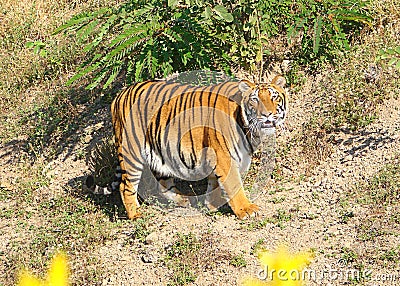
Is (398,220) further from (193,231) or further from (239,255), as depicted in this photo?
(193,231)

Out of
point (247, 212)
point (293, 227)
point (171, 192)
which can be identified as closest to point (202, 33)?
point (171, 192)

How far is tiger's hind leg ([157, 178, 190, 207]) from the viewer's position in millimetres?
6160

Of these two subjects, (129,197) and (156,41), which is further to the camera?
(156,41)

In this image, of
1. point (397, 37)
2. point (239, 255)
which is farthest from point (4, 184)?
point (397, 37)

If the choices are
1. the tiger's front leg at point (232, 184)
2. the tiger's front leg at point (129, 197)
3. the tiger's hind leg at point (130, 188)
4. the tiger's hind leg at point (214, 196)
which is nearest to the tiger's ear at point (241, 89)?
the tiger's front leg at point (232, 184)

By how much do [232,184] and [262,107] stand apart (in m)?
0.76

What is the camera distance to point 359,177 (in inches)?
228

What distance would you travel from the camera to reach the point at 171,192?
20.7ft

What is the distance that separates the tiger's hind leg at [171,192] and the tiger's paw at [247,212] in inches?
26.9

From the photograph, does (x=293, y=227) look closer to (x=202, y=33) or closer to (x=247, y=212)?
(x=247, y=212)

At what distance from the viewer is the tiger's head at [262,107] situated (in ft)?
17.8

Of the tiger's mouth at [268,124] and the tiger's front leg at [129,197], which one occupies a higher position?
the tiger's mouth at [268,124]

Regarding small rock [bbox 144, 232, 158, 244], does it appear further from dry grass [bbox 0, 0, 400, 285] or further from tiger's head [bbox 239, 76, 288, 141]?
tiger's head [bbox 239, 76, 288, 141]

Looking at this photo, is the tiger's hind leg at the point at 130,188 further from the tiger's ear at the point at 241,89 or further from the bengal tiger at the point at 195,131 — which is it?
the tiger's ear at the point at 241,89
